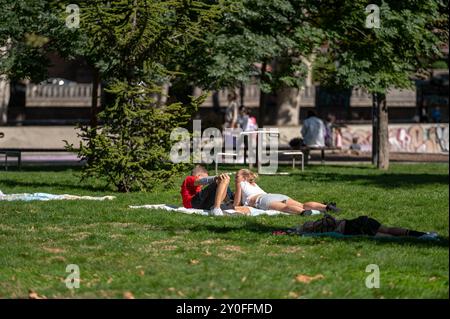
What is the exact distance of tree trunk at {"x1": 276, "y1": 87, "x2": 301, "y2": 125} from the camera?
4269cm

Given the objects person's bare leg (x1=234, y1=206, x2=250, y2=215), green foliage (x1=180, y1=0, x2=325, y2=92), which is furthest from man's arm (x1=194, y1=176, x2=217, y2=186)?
green foliage (x1=180, y1=0, x2=325, y2=92)

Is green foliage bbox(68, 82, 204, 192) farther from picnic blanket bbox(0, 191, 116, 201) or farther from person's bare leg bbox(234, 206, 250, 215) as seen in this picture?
person's bare leg bbox(234, 206, 250, 215)

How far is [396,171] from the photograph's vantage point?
1045 inches

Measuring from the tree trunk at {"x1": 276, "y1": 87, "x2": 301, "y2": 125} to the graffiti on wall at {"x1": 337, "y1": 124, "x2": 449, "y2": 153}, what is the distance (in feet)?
8.43

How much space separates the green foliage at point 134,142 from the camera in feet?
60.6

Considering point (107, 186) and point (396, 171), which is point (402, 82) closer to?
point (396, 171)

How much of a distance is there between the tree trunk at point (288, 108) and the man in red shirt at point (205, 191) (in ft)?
88.0

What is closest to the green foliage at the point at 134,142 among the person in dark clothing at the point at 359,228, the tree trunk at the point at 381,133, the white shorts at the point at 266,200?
the white shorts at the point at 266,200

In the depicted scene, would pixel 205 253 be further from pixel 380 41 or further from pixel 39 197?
pixel 380 41

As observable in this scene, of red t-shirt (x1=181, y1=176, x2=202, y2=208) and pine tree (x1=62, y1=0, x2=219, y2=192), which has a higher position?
pine tree (x1=62, y1=0, x2=219, y2=192)

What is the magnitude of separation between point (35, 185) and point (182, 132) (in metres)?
3.64

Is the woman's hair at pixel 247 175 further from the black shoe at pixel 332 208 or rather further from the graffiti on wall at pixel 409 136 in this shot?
the graffiti on wall at pixel 409 136

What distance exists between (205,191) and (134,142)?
3677mm
